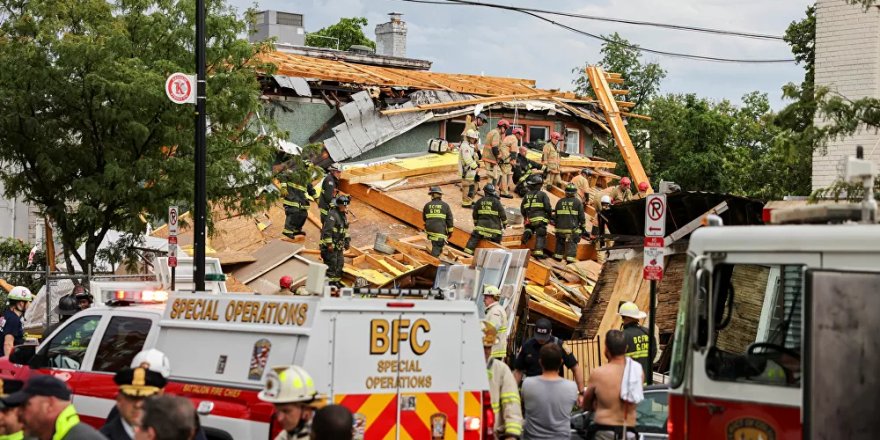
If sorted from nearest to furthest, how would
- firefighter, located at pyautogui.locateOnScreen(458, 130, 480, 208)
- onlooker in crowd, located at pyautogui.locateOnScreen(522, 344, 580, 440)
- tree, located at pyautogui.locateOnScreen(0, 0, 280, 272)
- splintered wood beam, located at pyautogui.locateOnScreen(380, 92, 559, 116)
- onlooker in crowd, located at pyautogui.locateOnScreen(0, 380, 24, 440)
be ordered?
onlooker in crowd, located at pyautogui.locateOnScreen(0, 380, 24, 440), onlooker in crowd, located at pyautogui.locateOnScreen(522, 344, 580, 440), tree, located at pyautogui.locateOnScreen(0, 0, 280, 272), firefighter, located at pyautogui.locateOnScreen(458, 130, 480, 208), splintered wood beam, located at pyautogui.locateOnScreen(380, 92, 559, 116)

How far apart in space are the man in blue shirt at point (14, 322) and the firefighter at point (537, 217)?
11.0 meters

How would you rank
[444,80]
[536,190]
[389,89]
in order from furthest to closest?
[444,80], [389,89], [536,190]

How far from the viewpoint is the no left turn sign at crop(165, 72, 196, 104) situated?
1641cm

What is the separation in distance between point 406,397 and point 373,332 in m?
0.53

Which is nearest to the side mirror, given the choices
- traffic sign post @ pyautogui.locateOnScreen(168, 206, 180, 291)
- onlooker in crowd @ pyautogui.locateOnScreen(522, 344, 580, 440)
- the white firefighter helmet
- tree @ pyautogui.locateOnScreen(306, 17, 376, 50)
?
the white firefighter helmet

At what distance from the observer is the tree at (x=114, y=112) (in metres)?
19.2

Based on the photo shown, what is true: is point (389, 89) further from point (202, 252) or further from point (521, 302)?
point (202, 252)

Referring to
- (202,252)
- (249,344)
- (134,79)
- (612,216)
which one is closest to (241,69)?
(134,79)

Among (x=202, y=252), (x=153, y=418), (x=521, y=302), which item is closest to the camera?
(x=153, y=418)

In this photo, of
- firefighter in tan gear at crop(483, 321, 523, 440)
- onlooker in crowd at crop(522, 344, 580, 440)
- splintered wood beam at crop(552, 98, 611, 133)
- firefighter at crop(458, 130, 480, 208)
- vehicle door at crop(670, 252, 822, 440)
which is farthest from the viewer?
splintered wood beam at crop(552, 98, 611, 133)

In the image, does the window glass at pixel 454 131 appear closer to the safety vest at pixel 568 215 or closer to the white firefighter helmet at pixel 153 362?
the safety vest at pixel 568 215

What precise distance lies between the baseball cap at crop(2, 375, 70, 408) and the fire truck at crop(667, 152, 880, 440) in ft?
12.5

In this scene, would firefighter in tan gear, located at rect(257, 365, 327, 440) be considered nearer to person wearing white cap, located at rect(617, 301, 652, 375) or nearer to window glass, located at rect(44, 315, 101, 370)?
window glass, located at rect(44, 315, 101, 370)

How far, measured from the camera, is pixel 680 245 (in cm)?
1898
